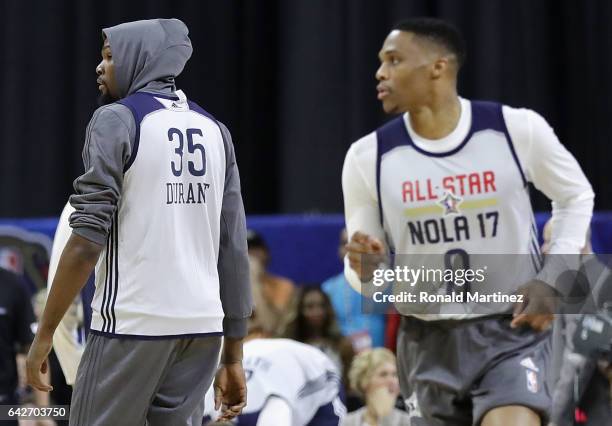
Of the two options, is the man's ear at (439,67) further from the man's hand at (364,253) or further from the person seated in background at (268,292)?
the person seated in background at (268,292)

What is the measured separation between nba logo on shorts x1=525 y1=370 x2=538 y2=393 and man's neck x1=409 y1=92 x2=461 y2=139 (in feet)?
3.25

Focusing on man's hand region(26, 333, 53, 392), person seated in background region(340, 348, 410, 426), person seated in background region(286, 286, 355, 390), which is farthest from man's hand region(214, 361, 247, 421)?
person seated in background region(286, 286, 355, 390)

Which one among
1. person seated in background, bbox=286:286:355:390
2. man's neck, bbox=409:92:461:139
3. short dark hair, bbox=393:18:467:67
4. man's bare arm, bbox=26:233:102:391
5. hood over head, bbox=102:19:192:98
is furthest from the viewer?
person seated in background, bbox=286:286:355:390

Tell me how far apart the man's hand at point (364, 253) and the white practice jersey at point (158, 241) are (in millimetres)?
905

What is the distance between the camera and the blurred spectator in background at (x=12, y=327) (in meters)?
5.73

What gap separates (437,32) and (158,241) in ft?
6.43

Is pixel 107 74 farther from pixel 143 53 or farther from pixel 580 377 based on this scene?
pixel 580 377

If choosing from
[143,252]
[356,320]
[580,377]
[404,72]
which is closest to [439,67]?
[404,72]

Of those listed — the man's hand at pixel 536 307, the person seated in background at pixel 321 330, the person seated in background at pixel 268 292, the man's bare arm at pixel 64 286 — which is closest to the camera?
the man's bare arm at pixel 64 286

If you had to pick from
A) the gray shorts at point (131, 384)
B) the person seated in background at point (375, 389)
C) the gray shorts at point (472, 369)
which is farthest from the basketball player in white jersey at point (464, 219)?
the person seated in background at point (375, 389)

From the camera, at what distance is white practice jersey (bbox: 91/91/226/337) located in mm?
3328

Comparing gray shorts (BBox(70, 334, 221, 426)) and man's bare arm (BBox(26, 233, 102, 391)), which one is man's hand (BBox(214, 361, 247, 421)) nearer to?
gray shorts (BBox(70, 334, 221, 426))

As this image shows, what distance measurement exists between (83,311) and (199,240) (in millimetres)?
1205

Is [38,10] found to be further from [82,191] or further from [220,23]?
[82,191]
